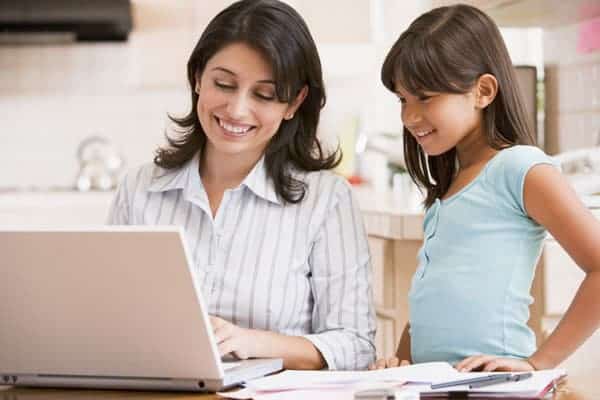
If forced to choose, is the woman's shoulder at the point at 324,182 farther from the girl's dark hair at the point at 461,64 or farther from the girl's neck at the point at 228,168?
the girl's dark hair at the point at 461,64

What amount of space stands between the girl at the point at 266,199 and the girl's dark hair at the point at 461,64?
0.19 metres

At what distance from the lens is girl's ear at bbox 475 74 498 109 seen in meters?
1.45

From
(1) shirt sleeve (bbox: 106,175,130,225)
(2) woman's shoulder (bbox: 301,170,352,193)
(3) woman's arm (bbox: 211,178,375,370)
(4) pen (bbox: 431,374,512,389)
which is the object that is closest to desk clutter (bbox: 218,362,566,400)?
(4) pen (bbox: 431,374,512,389)

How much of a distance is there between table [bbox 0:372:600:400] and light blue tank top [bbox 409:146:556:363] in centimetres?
17

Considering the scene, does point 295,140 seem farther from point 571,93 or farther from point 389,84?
point 571,93

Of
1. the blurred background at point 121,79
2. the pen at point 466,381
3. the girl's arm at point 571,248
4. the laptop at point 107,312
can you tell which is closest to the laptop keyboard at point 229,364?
the laptop at point 107,312

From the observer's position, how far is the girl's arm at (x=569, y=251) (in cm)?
127

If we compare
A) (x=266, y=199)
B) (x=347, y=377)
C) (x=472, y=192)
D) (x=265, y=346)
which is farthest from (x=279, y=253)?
(x=347, y=377)

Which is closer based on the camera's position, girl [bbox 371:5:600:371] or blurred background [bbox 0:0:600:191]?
girl [bbox 371:5:600:371]

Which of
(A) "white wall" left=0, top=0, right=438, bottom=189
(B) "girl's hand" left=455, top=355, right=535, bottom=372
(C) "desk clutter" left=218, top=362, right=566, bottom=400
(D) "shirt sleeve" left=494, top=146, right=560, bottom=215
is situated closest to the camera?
(C) "desk clutter" left=218, top=362, right=566, bottom=400

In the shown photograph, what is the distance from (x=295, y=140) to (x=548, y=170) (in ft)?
1.62

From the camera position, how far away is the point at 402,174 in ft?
10.9

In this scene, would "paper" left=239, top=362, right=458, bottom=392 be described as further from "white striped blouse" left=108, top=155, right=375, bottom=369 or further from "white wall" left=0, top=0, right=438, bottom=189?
"white wall" left=0, top=0, right=438, bottom=189

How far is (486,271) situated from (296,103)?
42cm
